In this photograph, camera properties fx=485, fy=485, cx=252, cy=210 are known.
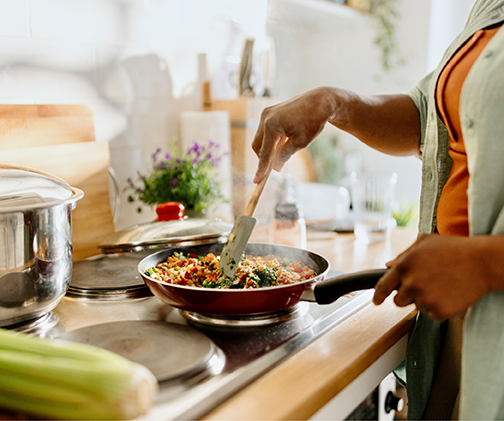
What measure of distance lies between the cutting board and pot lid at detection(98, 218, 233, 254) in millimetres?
198

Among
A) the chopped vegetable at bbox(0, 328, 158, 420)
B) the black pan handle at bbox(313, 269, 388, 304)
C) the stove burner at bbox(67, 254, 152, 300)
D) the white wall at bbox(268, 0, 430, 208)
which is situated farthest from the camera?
the white wall at bbox(268, 0, 430, 208)

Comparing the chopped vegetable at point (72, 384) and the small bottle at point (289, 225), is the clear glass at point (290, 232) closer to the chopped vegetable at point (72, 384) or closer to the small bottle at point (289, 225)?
the small bottle at point (289, 225)

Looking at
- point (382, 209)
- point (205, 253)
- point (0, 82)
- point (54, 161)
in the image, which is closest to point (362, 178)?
point (382, 209)

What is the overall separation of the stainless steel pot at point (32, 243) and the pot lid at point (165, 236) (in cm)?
23

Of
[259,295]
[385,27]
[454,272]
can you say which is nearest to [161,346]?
[259,295]

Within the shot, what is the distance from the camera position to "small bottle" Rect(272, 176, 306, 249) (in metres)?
1.30

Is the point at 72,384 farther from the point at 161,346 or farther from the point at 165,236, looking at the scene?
the point at 165,236

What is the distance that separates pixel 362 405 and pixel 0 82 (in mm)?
977

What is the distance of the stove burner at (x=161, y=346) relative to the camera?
608 mm

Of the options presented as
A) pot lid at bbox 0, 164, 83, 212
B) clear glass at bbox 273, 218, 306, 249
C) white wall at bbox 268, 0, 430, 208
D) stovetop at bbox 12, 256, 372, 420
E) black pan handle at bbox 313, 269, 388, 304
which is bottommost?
stovetop at bbox 12, 256, 372, 420

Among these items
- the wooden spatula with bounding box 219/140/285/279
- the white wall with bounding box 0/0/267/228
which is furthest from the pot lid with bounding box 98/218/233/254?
the white wall with bounding box 0/0/267/228

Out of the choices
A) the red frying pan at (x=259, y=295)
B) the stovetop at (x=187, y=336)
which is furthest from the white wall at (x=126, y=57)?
the red frying pan at (x=259, y=295)

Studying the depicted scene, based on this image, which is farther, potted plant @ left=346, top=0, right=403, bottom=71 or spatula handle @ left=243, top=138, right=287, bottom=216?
potted plant @ left=346, top=0, right=403, bottom=71

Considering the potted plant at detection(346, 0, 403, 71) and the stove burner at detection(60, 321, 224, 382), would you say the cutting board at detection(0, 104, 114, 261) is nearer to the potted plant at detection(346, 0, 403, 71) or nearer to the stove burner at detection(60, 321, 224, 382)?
the stove burner at detection(60, 321, 224, 382)
